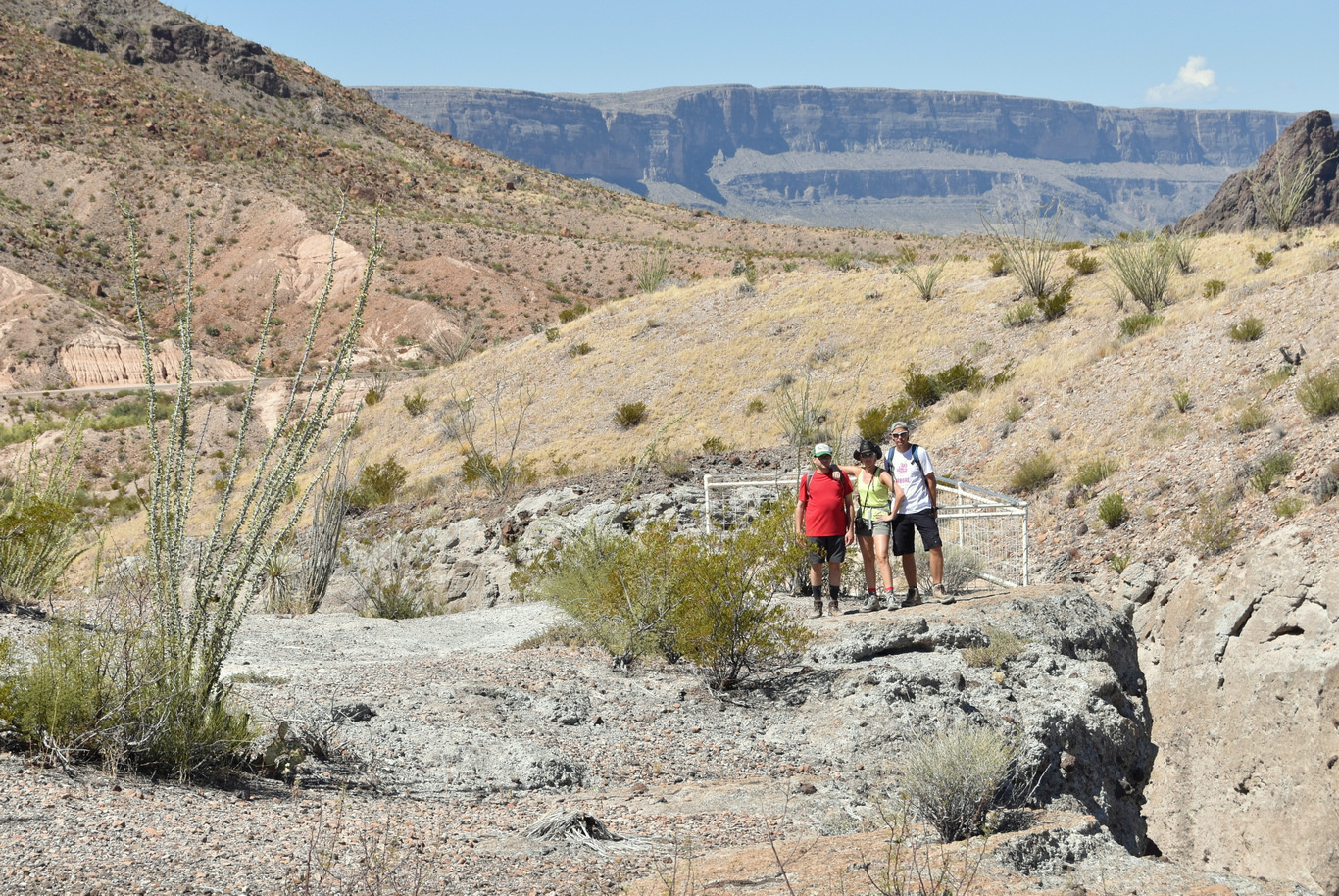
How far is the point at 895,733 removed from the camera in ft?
21.5

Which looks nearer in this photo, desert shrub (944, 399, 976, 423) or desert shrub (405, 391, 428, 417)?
desert shrub (944, 399, 976, 423)

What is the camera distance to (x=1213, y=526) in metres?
12.1

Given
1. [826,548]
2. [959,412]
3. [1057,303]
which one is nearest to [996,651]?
[826,548]

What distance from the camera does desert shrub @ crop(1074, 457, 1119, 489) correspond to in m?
14.7

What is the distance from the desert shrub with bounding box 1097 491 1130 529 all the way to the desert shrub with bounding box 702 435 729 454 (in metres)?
8.20

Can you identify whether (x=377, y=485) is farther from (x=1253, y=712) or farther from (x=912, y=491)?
(x=1253, y=712)

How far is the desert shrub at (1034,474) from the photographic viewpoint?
50.9 ft

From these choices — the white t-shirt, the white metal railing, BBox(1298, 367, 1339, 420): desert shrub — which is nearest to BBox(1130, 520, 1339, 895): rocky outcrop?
the white metal railing

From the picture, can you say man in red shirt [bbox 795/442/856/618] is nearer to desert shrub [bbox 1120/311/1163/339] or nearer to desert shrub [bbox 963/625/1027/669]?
desert shrub [bbox 963/625/1027/669]

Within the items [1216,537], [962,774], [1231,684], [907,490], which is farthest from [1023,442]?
[962,774]

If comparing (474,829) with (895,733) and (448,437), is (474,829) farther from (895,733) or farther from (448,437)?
(448,437)

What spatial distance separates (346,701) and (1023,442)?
42.9ft

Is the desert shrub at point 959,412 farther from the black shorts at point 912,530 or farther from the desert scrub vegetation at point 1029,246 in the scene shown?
the black shorts at point 912,530

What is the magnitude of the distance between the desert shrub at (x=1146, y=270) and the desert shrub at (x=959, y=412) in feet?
13.6
